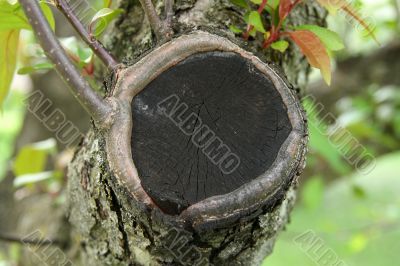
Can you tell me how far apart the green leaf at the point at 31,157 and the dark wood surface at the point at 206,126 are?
2.86 ft

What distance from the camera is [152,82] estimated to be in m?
0.81

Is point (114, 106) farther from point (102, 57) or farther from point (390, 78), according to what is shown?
point (390, 78)

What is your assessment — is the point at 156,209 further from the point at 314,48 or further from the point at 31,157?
the point at 31,157

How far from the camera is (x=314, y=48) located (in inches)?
34.8

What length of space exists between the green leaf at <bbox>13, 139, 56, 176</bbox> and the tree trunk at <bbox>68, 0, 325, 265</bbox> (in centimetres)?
50

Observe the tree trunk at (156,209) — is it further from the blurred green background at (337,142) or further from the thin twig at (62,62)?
the blurred green background at (337,142)

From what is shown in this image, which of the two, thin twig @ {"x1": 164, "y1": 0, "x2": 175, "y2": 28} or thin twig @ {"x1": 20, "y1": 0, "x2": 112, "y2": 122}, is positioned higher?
thin twig @ {"x1": 20, "y1": 0, "x2": 112, "y2": 122}

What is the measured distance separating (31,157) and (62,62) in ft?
3.13

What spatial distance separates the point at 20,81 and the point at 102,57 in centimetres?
379

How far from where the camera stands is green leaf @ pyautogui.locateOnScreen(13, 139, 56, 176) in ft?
5.15

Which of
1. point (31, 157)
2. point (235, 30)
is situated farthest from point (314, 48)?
point (31, 157)

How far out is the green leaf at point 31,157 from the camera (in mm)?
1569

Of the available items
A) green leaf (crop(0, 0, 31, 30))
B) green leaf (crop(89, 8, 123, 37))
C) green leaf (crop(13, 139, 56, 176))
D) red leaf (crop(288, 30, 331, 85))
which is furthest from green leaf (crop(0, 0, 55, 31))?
green leaf (crop(13, 139, 56, 176))

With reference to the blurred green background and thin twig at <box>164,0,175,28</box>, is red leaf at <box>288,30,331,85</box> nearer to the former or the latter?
thin twig at <box>164,0,175,28</box>
